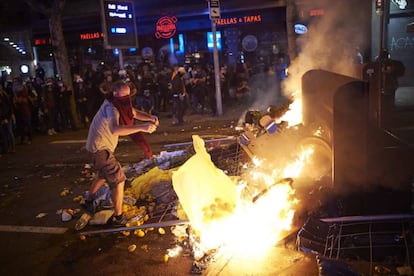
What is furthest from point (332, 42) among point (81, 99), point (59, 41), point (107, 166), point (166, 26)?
point (107, 166)

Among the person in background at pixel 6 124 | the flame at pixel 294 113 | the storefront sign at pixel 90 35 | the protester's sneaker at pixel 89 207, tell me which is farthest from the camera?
the storefront sign at pixel 90 35

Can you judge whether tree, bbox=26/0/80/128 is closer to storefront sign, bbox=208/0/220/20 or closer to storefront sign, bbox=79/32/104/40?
storefront sign, bbox=208/0/220/20

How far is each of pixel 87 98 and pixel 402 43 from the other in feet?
43.9

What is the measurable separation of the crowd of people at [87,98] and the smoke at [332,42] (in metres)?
3.28

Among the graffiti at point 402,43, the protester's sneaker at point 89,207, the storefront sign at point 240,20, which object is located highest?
the storefront sign at point 240,20

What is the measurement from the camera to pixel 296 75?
1167cm

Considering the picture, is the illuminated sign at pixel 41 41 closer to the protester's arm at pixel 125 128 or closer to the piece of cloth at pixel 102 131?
the piece of cloth at pixel 102 131

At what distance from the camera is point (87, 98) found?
14258 millimetres

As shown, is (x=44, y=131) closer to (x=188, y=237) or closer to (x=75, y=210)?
(x=75, y=210)

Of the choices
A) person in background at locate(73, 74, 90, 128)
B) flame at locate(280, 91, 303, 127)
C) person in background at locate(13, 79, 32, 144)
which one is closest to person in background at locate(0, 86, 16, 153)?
person in background at locate(13, 79, 32, 144)

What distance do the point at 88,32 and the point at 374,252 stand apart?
22700 mm

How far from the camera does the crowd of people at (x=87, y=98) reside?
37.1 feet

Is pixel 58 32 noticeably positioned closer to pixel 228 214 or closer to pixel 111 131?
pixel 111 131

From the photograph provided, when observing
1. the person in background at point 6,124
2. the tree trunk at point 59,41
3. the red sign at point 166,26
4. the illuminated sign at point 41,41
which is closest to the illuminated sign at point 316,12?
the red sign at point 166,26
